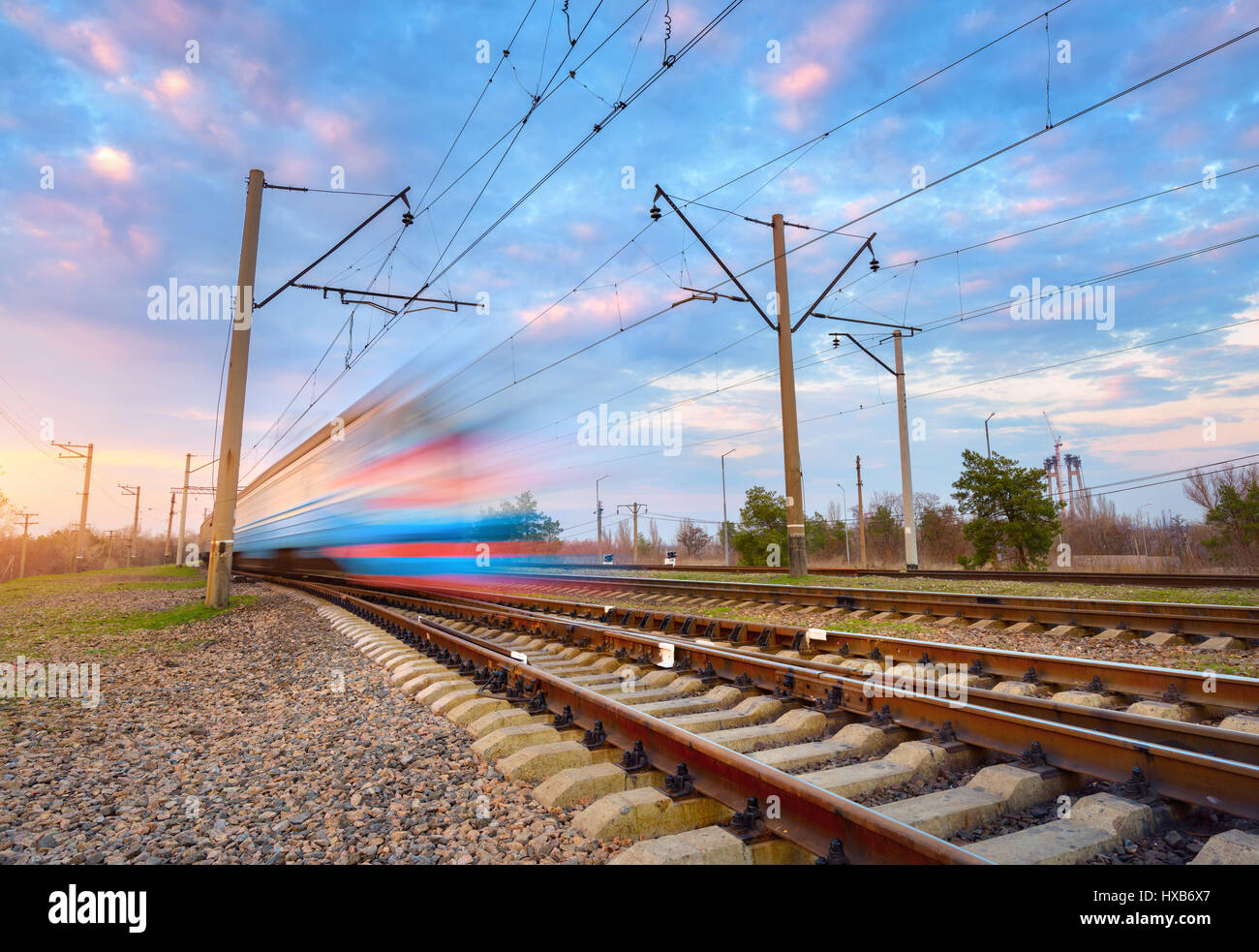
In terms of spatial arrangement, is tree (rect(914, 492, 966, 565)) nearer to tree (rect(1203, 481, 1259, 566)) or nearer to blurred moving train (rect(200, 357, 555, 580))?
tree (rect(1203, 481, 1259, 566))

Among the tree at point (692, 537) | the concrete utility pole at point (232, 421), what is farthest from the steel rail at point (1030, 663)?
the tree at point (692, 537)

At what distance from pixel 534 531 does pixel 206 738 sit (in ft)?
36.2

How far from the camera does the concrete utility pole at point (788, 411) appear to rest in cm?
1575

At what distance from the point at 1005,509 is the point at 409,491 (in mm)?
21060

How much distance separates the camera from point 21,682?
25.4ft

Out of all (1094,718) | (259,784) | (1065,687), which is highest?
(1094,718)

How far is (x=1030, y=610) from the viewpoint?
28.8ft

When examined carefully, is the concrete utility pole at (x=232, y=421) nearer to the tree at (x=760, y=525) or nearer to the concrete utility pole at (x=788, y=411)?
the concrete utility pole at (x=788, y=411)

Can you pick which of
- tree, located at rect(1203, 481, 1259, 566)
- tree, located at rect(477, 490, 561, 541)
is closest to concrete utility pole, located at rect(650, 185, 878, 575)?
tree, located at rect(477, 490, 561, 541)

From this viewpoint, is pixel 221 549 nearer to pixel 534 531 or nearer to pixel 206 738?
pixel 534 531

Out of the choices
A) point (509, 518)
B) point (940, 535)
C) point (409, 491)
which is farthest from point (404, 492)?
point (940, 535)

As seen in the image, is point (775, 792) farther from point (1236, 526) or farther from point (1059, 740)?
point (1236, 526)

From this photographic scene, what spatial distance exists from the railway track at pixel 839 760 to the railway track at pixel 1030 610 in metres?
2.97
